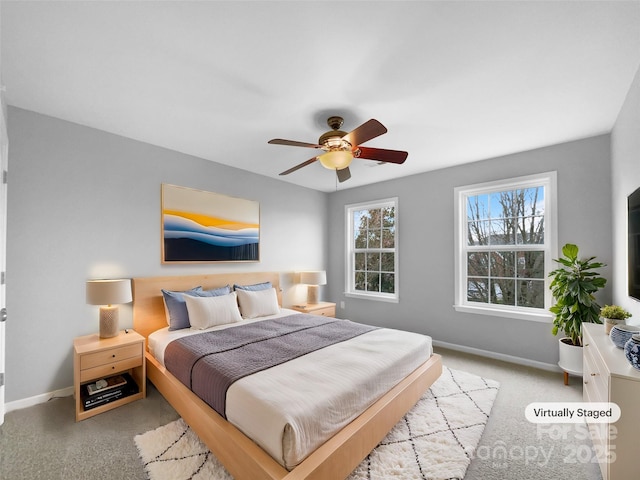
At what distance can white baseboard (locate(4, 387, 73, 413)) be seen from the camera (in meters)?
2.40

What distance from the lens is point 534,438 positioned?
210cm

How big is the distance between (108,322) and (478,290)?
4265 mm

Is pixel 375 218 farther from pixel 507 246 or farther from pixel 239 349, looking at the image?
pixel 239 349

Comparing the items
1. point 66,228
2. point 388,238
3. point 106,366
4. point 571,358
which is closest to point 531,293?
point 571,358

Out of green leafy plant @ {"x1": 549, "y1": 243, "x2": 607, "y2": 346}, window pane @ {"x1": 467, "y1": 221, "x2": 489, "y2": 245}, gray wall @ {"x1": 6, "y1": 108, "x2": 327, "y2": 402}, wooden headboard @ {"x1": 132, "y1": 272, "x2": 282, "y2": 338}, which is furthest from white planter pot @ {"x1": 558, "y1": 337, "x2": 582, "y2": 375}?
gray wall @ {"x1": 6, "y1": 108, "x2": 327, "y2": 402}

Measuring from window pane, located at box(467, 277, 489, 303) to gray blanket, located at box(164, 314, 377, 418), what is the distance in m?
1.84

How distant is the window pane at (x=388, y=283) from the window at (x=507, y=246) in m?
1.03

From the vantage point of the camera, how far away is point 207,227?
3.77m

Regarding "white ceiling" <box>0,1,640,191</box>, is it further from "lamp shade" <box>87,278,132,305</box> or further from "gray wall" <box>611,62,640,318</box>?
"lamp shade" <box>87,278,132,305</box>

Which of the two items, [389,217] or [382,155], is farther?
[389,217]

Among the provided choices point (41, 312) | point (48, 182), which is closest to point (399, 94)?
point (48, 182)

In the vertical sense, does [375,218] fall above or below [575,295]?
above

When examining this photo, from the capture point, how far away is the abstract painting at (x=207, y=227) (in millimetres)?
3435

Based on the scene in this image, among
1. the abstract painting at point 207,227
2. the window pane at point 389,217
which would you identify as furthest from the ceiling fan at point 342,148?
the window pane at point 389,217
